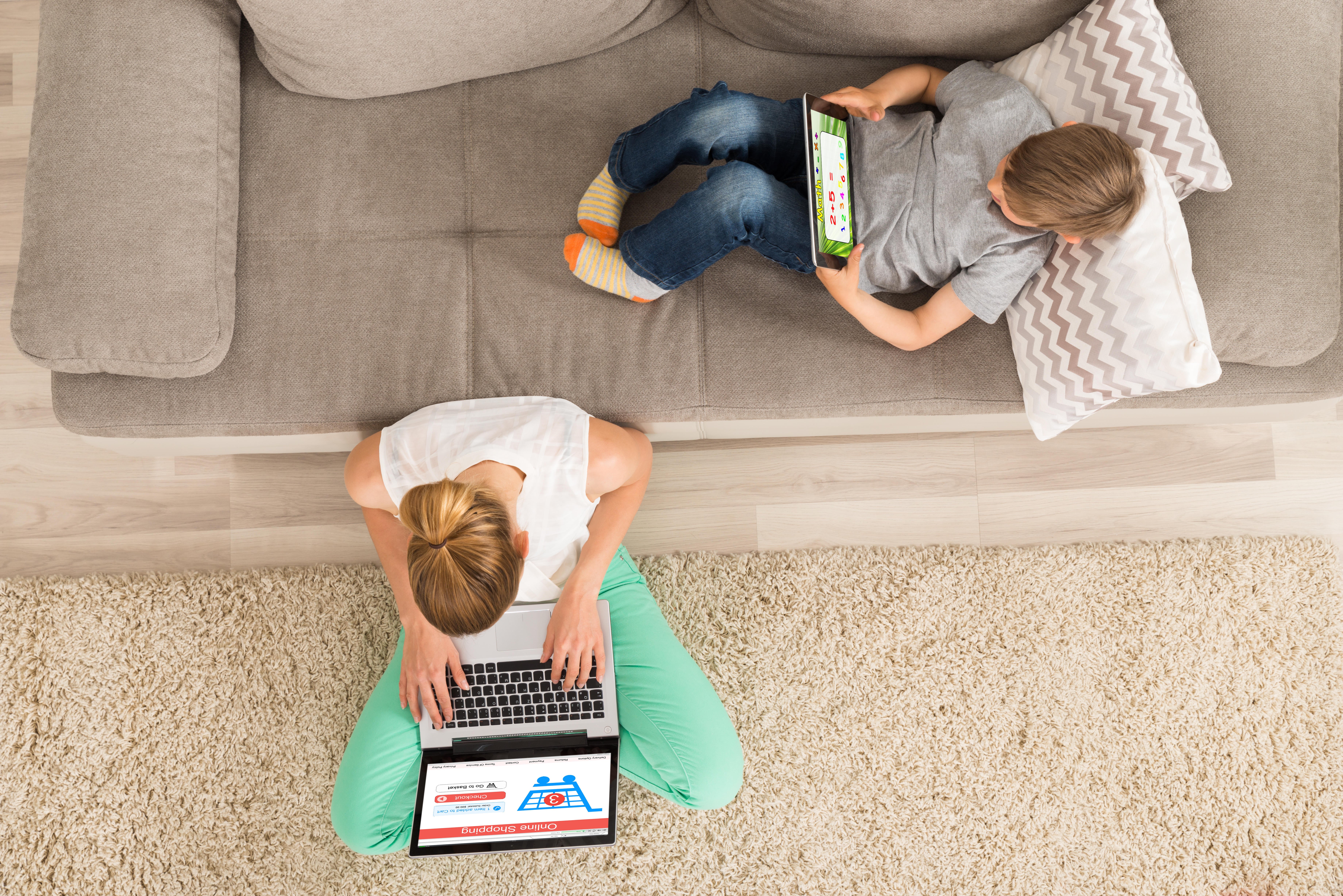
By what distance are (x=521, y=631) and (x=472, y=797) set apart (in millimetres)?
278

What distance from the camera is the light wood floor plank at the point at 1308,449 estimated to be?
170cm

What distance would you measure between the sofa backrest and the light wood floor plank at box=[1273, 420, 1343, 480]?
3.42ft

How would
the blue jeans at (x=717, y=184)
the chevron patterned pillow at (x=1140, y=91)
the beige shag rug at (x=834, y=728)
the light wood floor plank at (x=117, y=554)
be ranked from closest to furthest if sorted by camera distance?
the chevron patterned pillow at (x=1140, y=91)
the blue jeans at (x=717, y=184)
the beige shag rug at (x=834, y=728)
the light wood floor plank at (x=117, y=554)


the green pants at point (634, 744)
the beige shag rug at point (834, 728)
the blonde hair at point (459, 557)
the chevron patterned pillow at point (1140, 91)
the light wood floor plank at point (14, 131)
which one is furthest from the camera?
the light wood floor plank at point (14, 131)

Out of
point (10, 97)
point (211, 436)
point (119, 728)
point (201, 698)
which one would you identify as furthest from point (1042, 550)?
point (10, 97)

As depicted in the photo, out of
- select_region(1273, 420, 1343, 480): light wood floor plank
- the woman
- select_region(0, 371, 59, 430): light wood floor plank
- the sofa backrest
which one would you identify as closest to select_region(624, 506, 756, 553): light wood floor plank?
the woman

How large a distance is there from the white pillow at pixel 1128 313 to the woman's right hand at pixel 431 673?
107 centimetres

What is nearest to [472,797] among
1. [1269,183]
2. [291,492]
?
[291,492]

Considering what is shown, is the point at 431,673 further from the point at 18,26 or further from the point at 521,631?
the point at 18,26

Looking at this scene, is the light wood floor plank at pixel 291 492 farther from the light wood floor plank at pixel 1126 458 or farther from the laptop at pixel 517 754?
the light wood floor plank at pixel 1126 458

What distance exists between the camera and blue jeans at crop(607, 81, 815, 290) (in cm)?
126

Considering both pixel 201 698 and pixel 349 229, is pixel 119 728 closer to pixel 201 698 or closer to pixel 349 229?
pixel 201 698

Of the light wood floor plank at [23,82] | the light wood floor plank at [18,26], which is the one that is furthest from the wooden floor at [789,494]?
the light wood floor plank at [18,26]

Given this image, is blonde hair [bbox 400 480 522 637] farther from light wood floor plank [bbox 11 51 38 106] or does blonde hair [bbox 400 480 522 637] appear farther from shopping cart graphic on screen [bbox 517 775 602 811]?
light wood floor plank [bbox 11 51 38 106]
